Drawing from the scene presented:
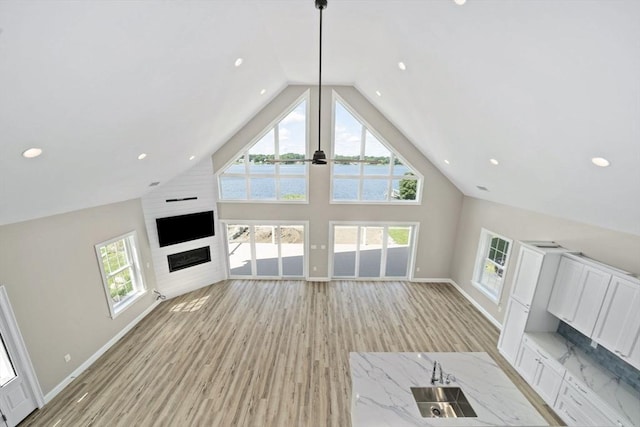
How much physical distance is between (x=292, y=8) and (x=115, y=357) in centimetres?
640

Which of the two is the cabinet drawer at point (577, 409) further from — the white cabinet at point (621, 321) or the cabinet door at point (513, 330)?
the cabinet door at point (513, 330)

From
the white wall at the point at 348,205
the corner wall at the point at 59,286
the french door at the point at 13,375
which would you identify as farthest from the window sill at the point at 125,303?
the white wall at the point at 348,205

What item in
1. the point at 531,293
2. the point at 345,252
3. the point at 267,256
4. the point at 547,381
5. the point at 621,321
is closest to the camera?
the point at 621,321

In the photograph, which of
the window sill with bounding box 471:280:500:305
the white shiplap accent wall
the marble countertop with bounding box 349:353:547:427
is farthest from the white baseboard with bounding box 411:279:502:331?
the white shiplap accent wall

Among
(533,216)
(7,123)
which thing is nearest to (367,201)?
(533,216)

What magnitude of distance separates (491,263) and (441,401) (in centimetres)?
427

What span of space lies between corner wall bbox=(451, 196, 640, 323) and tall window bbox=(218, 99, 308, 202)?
447 cm

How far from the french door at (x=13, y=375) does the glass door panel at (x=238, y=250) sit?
4.17m

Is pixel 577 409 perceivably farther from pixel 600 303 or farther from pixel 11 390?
pixel 11 390

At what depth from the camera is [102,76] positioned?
2121 millimetres

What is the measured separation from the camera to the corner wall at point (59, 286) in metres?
3.45

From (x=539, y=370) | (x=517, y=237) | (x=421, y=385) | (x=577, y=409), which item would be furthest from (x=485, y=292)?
(x=421, y=385)

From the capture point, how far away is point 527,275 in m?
4.15

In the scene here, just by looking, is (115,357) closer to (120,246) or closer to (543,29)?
(120,246)
